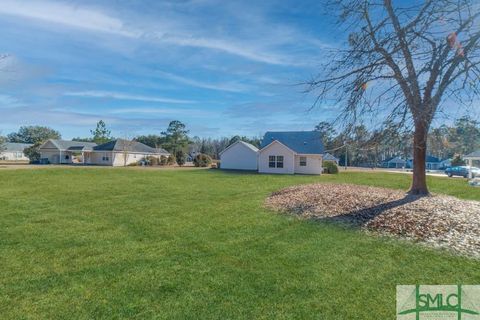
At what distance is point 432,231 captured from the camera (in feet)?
22.1

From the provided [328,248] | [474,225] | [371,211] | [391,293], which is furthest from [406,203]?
[391,293]

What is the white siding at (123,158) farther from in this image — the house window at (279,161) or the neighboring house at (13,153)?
the neighboring house at (13,153)

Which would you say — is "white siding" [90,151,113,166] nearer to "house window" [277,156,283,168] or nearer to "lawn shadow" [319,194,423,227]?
"house window" [277,156,283,168]

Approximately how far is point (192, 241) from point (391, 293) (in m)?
3.74

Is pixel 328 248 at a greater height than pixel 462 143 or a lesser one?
lesser

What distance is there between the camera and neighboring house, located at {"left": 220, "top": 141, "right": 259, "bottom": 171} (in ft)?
124

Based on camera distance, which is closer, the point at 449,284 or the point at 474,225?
the point at 449,284

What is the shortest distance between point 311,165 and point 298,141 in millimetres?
3514

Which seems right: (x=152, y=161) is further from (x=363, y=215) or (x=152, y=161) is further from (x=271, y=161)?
(x=363, y=215)

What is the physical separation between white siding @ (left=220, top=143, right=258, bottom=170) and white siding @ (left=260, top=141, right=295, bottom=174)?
480 centimetres

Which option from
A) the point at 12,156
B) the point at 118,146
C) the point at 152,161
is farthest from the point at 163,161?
the point at 12,156

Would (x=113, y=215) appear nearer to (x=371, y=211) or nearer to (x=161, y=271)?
(x=161, y=271)

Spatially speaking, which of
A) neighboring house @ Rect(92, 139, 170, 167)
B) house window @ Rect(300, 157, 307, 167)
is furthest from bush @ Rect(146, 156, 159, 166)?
house window @ Rect(300, 157, 307, 167)

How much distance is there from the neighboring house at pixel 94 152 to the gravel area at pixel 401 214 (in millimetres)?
43674
